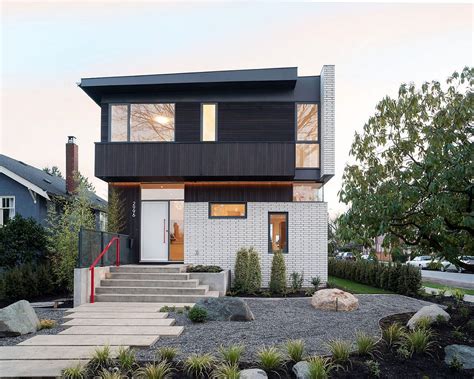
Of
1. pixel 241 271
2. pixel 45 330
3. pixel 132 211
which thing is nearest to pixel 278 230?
pixel 241 271

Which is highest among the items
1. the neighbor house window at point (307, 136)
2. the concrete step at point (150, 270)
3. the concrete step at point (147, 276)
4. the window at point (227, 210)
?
the neighbor house window at point (307, 136)

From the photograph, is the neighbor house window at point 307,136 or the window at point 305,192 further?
the window at point 305,192

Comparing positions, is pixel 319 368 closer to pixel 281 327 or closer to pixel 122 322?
pixel 281 327

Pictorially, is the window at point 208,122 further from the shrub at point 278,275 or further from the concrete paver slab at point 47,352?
the concrete paver slab at point 47,352

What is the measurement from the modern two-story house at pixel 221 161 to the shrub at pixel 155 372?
320 inches

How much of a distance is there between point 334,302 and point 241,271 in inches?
144

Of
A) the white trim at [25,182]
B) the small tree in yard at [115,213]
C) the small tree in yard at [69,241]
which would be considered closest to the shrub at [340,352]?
the small tree in yard at [69,241]

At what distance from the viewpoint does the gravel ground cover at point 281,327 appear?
6297 mm

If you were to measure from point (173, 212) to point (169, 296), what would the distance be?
181 inches

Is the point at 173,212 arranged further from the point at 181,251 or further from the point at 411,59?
the point at 411,59

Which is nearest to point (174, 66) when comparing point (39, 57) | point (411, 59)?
point (39, 57)

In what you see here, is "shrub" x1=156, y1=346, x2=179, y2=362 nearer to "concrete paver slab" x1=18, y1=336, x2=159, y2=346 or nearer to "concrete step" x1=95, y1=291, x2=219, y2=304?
"concrete paver slab" x1=18, y1=336, x2=159, y2=346

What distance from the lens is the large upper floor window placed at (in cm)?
1358

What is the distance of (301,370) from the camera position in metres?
4.98
